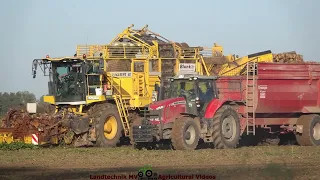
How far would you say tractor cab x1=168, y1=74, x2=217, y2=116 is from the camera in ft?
65.5

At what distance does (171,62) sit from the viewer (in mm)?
24469

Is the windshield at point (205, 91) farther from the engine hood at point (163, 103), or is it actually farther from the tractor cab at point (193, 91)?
the engine hood at point (163, 103)

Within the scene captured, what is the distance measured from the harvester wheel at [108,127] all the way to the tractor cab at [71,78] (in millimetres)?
852

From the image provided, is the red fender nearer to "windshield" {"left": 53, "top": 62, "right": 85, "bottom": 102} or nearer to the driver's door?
the driver's door

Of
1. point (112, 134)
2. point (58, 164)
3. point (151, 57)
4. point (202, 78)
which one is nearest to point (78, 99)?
point (112, 134)

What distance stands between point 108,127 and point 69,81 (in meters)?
2.20

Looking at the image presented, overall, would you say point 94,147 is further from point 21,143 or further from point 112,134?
point 21,143

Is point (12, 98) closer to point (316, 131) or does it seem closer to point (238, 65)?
point (238, 65)

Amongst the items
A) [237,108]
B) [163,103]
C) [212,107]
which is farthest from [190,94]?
[237,108]

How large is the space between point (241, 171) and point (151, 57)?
1064cm

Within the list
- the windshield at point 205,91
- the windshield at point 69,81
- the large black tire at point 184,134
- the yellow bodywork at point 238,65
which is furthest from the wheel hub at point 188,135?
the windshield at point 69,81

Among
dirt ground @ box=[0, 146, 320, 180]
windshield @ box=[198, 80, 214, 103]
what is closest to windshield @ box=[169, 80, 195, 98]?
windshield @ box=[198, 80, 214, 103]

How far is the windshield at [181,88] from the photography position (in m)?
20.1

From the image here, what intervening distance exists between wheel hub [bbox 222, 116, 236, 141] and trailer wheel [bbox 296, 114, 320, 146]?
3.15 metres
